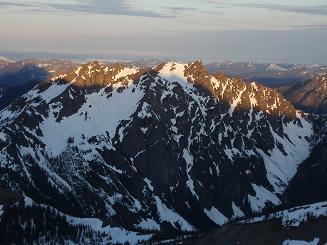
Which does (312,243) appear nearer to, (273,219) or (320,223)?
(320,223)

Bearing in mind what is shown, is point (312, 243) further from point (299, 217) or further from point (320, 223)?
point (299, 217)

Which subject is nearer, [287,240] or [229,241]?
[287,240]

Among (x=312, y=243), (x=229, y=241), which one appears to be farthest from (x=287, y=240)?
(x=229, y=241)

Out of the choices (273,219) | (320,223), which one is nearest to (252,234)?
(273,219)

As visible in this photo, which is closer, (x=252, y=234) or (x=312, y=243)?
(x=312, y=243)

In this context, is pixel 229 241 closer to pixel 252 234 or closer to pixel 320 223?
pixel 252 234

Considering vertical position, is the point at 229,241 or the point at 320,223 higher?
the point at 320,223

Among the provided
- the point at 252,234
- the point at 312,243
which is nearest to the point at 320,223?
the point at 312,243
